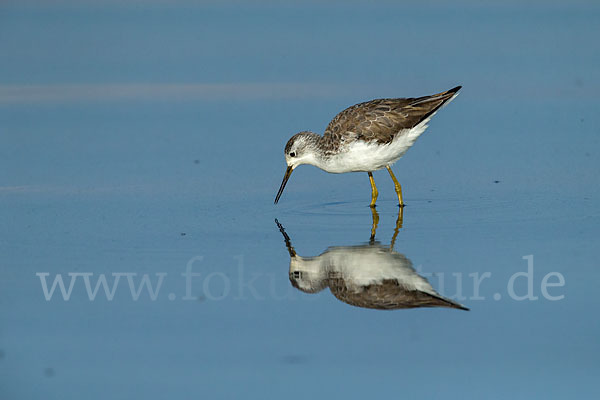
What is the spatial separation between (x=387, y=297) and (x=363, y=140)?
3422 mm

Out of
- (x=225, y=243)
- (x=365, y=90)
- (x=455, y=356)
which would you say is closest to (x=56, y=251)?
(x=225, y=243)

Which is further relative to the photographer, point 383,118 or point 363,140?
point 383,118

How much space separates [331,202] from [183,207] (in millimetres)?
1534

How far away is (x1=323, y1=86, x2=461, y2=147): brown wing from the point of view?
10.4 meters

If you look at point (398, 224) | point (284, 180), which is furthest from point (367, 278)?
point (284, 180)

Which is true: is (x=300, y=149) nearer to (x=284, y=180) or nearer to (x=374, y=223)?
(x=284, y=180)

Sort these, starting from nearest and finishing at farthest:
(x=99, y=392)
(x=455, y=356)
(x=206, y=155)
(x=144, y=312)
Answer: (x=99, y=392), (x=455, y=356), (x=144, y=312), (x=206, y=155)

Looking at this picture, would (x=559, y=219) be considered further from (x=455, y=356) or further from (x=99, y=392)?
(x=99, y=392)

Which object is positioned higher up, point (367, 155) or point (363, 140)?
point (363, 140)

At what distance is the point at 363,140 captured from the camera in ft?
34.0

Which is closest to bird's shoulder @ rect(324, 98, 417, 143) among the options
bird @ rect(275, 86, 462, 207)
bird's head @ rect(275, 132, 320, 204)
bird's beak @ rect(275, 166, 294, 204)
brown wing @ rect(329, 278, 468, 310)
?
bird @ rect(275, 86, 462, 207)

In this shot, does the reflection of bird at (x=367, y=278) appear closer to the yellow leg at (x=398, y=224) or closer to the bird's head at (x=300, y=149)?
the yellow leg at (x=398, y=224)

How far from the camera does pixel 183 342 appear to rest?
6496 millimetres

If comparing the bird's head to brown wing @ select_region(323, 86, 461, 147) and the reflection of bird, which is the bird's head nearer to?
brown wing @ select_region(323, 86, 461, 147)
